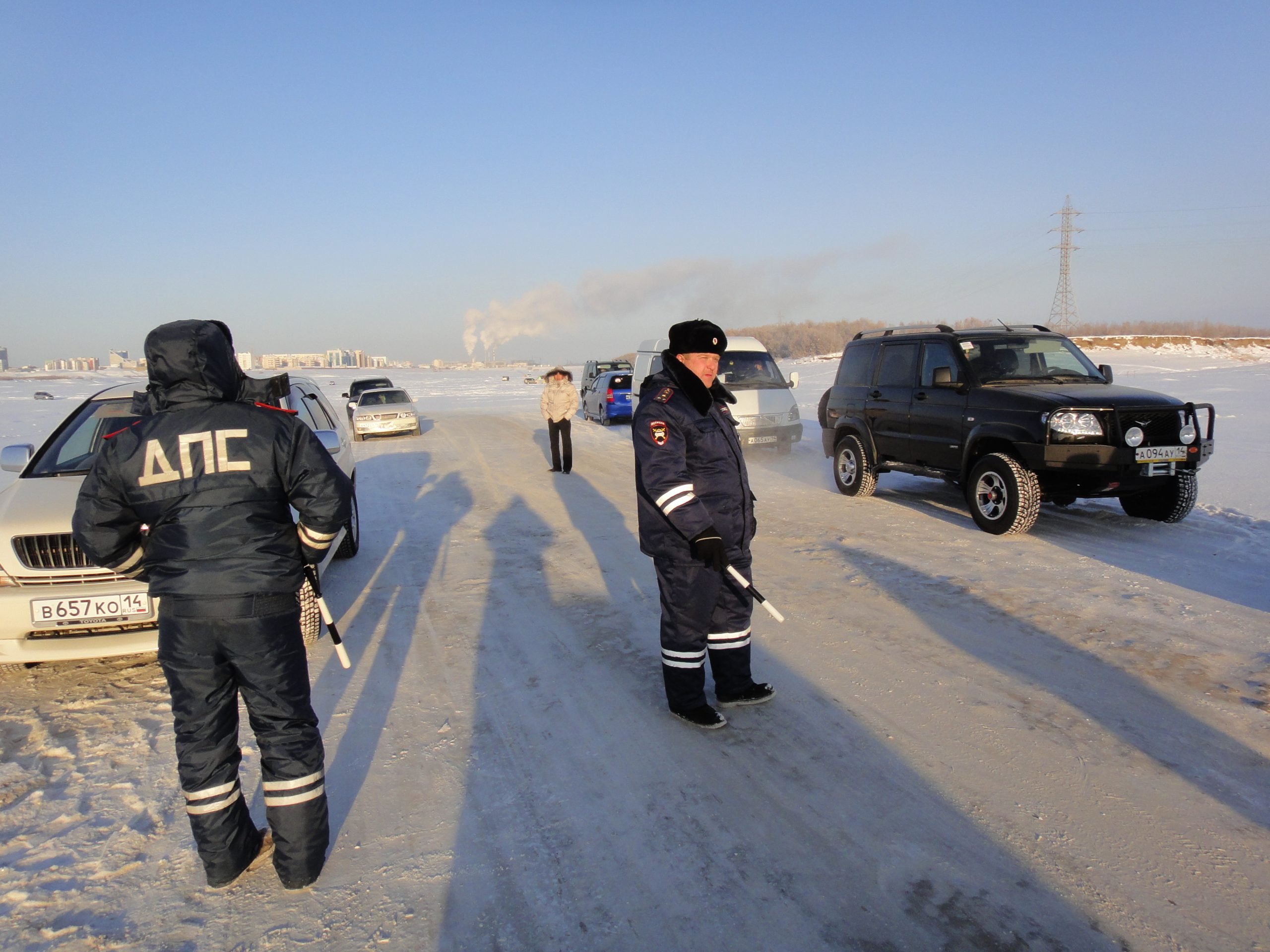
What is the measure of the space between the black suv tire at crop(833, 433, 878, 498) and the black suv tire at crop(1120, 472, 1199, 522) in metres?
2.69

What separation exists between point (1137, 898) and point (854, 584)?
343 centimetres

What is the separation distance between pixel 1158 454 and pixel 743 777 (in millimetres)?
5756

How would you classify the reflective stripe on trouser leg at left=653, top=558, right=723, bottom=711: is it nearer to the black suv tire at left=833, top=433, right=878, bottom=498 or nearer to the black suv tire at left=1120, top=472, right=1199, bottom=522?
the black suv tire at left=1120, top=472, right=1199, bottom=522

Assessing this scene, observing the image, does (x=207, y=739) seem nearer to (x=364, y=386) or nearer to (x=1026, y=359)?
(x=1026, y=359)

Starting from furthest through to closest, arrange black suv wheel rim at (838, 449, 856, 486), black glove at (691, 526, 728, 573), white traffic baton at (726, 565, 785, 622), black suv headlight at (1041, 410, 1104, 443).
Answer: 1. black suv wheel rim at (838, 449, 856, 486)
2. black suv headlight at (1041, 410, 1104, 443)
3. white traffic baton at (726, 565, 785, 622)
4. black glove at (691, 526, 728, 573)

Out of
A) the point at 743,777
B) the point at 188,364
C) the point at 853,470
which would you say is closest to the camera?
the point at 188,364

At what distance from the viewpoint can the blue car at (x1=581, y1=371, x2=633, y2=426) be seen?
2084 cm

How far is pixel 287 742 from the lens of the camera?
259cm

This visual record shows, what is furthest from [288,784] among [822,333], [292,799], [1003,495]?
[822,333]

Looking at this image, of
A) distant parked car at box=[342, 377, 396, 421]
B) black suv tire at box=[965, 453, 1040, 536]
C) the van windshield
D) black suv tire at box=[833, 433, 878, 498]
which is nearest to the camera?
black suv tire at box=[965, 453, 1040, 536]

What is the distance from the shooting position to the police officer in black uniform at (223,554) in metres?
2.44

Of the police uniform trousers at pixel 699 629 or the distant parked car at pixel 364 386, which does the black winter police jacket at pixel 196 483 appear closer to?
the police uniform trousers at pixel 699 629

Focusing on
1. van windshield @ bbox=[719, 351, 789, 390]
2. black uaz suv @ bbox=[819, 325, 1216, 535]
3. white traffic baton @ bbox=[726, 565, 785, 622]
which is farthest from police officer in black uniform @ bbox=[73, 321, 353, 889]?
van windshield @ bbox=[719, 351, 789, 390]

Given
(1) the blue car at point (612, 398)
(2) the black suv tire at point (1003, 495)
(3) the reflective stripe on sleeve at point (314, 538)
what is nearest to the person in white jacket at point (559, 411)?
(2) the black suv tire at point (1003, 495)
